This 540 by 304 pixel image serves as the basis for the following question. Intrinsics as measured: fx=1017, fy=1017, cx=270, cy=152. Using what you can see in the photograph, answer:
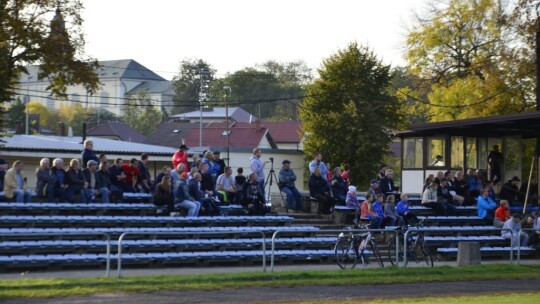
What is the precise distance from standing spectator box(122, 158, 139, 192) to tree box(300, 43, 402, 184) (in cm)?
3737

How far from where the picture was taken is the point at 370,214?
29.3 metres

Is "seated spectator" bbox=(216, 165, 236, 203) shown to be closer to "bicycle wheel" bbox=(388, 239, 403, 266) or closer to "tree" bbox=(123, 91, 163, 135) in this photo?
"bicycle wheel" bbox=(388, 239, 403, 266)

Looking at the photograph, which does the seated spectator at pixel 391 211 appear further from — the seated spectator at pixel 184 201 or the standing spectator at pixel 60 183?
the standing spectator at pixel 60 183

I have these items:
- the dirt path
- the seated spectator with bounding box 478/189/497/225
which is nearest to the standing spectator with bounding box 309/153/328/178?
the seated spectator with bounding box 478/189/497/225

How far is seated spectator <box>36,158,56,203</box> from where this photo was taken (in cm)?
2559

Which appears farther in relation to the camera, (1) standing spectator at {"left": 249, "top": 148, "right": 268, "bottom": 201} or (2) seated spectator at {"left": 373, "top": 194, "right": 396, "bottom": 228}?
(1) standing spectator at {"left": 249, "top": 148, "right": 268, "bottom": 201}

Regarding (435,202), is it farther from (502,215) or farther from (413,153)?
(413,153)

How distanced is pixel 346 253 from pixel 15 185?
8.43 metres

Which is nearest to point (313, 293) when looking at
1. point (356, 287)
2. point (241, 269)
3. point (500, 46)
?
point (356, 287)

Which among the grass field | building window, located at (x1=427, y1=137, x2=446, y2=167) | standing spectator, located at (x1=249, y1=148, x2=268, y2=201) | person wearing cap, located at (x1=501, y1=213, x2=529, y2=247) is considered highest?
building window, located at (x1=427, y1=137, x2=446, y2=167)

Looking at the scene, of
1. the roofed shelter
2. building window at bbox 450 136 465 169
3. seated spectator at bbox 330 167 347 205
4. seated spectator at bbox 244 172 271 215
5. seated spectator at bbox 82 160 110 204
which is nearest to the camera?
seated spectator at bbox 82 160 110 204

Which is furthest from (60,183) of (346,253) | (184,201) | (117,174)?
(346,253)

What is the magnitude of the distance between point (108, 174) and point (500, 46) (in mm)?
32251

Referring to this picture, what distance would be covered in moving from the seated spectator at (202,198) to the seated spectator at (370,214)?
4.20 m
